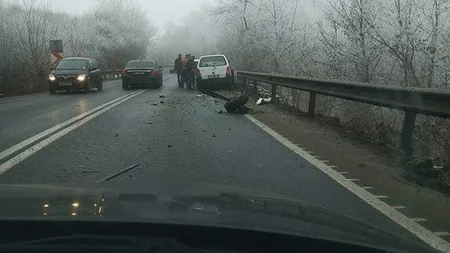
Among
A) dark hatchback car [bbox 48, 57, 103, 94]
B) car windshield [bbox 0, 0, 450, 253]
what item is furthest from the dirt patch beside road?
dark hatchback car [bbox 48, 57, 103, 94]

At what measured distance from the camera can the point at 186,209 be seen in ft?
7.23

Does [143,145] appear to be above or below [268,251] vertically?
below

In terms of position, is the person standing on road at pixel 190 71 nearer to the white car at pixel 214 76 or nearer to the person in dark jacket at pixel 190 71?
the person in dark jacket at pixel 190 71

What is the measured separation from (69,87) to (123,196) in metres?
21.6

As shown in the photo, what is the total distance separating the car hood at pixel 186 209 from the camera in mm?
1966

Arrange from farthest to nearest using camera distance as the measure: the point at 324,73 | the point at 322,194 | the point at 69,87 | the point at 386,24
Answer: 1. the point at 69,87
2. the point at 324,73
3. the point at 386,24
4. the point at 322,194

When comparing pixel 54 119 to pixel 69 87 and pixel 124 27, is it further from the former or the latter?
pixel 124 27

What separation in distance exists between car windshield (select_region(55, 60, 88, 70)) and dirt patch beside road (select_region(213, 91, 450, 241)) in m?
14.1

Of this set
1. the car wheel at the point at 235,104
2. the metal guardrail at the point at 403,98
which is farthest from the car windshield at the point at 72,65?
the metal guardrail at the point at 403,98

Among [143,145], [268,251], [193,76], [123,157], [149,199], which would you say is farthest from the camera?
[193,76]

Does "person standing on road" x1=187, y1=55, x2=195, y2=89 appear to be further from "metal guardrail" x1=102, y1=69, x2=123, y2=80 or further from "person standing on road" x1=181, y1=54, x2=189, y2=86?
"metal guardrail" x1=102, y1=69, x2=123, y2=80

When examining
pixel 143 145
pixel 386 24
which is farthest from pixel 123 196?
pixel 386 24

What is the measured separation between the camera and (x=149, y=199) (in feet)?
7.97

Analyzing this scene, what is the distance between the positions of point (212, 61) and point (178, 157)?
61.4 ft
